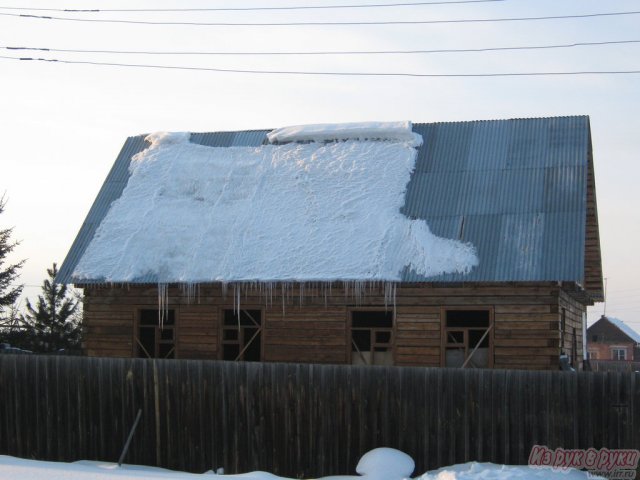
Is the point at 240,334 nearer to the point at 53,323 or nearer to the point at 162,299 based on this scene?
the point at 162,299

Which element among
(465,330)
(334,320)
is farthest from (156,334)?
(465,330)

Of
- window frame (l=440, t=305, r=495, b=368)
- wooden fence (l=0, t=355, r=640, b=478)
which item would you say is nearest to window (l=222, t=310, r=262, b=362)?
window frame (l=440, t=305, r=495, b=368)

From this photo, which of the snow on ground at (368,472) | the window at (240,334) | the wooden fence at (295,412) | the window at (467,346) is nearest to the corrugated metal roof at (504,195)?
the window at (467,346)

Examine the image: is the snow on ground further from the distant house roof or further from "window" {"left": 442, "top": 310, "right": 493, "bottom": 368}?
the distant house roof

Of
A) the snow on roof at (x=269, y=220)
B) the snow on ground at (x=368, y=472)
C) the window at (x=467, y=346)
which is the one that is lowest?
the snow on ground at (x=368, y=472)

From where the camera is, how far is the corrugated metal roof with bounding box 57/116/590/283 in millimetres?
20062

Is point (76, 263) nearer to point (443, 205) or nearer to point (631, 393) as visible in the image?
point (443, 205)

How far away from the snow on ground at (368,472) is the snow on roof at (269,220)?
19.9ft

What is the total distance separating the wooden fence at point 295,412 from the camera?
1441 cm

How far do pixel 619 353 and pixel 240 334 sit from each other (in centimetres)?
6513

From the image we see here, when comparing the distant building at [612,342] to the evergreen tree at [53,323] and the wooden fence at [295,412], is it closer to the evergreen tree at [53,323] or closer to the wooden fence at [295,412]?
the evergreen tree at [53,323]

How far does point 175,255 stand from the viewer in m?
22.7

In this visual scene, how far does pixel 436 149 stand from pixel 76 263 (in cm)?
1026

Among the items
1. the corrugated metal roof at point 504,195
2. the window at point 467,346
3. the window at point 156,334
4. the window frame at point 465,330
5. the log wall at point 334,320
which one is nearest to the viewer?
the log wall at point 334,320
